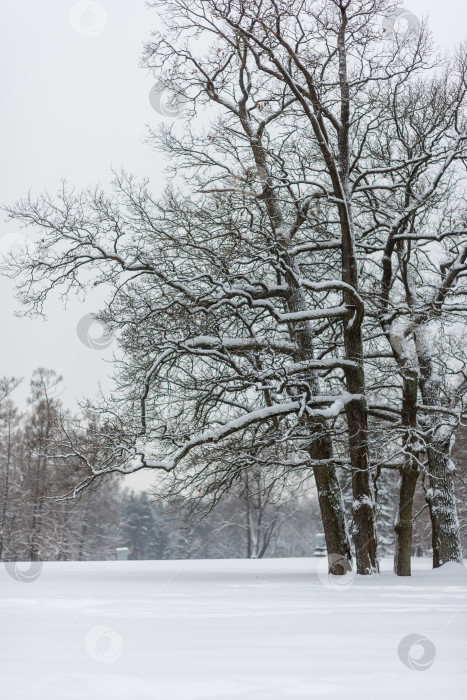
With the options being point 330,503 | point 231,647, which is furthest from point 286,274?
point 231,647

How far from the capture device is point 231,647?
165 inches

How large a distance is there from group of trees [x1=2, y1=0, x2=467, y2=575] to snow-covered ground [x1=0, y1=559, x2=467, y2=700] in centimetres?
517

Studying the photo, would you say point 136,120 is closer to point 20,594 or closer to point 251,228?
point 251,228

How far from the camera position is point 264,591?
8.09 meters

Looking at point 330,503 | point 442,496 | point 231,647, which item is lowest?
point 442,496

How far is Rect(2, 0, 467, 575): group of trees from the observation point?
1213 centimetres

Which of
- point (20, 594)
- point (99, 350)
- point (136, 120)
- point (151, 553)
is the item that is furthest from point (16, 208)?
point (151, 553)

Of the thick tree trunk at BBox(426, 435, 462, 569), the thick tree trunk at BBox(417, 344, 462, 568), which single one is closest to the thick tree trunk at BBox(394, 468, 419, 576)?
the thick tree trunk at BBox(417, 344, 462, 568)

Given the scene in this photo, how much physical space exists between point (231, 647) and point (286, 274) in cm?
940

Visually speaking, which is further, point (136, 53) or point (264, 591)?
point (136, 53)

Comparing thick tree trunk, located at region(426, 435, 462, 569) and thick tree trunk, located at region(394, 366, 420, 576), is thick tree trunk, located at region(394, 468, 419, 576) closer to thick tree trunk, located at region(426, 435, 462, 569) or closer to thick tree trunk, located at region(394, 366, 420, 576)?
thick tree trunk, located at region(394, 366, 420, 576)

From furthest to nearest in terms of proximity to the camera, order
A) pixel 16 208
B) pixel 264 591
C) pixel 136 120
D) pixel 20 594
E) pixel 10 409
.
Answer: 1. pixel 10 409
2. pixel 136 120
3. pixel 16 208
4. pixel 264 591
5. pixel 20 594

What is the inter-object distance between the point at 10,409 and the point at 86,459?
2366 cm

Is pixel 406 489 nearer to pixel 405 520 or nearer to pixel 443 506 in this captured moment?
pixel 405 520
